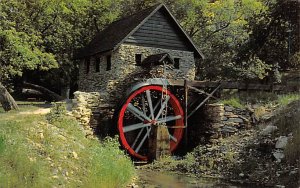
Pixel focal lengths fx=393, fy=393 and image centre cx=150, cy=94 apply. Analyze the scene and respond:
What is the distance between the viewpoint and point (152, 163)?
17.1m

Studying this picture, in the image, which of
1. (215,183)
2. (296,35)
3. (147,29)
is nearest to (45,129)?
(215,183)

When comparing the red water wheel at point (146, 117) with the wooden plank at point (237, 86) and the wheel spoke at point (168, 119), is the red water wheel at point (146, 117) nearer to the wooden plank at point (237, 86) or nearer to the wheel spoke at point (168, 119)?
the wheel spoke at point (168, 119)

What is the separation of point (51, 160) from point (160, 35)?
1317cm

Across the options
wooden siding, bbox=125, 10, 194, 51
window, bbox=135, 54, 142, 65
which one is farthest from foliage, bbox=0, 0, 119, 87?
wooden siding, bbox=125, 10, 194, 51

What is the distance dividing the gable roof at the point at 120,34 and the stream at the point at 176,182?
7.38m

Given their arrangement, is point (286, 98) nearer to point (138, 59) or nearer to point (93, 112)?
point (138, 59)

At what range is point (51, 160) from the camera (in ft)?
28.5

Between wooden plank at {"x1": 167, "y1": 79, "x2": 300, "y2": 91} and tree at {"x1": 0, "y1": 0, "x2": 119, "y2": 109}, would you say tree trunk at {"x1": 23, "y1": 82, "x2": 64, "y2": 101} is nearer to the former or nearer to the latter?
tree at {"x1": 0, "y1": 0, "x2": 119, "y2": 109}

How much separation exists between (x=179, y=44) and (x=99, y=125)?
21.4ft

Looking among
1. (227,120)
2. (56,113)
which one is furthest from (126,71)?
(56,113)

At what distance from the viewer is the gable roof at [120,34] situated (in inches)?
773

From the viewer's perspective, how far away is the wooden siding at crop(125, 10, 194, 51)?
20.1 metres

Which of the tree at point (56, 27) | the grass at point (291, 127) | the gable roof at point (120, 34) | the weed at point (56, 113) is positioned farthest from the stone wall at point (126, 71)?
the grass at point (291, 127)

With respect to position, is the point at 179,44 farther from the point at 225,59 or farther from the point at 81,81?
the point at 81,81
